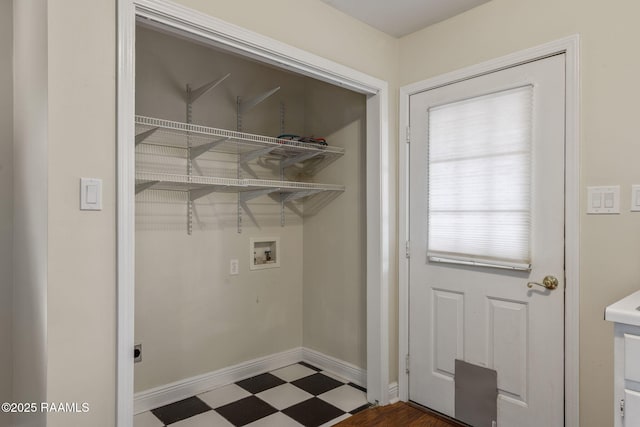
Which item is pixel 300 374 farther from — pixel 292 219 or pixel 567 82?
pixel 567 82

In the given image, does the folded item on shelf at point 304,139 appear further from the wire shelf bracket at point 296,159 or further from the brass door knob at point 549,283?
the brass door knob at point 549,283

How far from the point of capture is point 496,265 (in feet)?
6.96

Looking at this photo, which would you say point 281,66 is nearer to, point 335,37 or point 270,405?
point 335,37

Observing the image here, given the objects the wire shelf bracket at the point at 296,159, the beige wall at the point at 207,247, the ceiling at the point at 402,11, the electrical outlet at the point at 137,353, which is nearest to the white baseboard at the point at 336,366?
the beige wall at the point at 207,247

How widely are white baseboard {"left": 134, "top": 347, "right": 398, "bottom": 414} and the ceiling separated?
2274 mm

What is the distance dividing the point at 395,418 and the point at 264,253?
146 cm

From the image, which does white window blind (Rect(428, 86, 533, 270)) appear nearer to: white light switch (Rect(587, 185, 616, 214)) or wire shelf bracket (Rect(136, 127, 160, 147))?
white light switch (Rect(587, 185, 616, 214))

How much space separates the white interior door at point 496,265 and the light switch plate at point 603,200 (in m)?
0.12

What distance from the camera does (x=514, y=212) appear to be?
2.06 m

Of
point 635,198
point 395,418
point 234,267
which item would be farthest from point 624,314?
point 234,267

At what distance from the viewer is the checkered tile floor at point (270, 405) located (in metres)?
2.32

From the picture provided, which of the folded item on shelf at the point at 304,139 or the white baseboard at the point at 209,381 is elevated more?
the folded item on shelf at the point at 304,139

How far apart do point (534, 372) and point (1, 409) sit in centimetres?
254

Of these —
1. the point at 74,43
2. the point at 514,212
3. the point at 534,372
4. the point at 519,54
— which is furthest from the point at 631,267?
the point at 74,43
